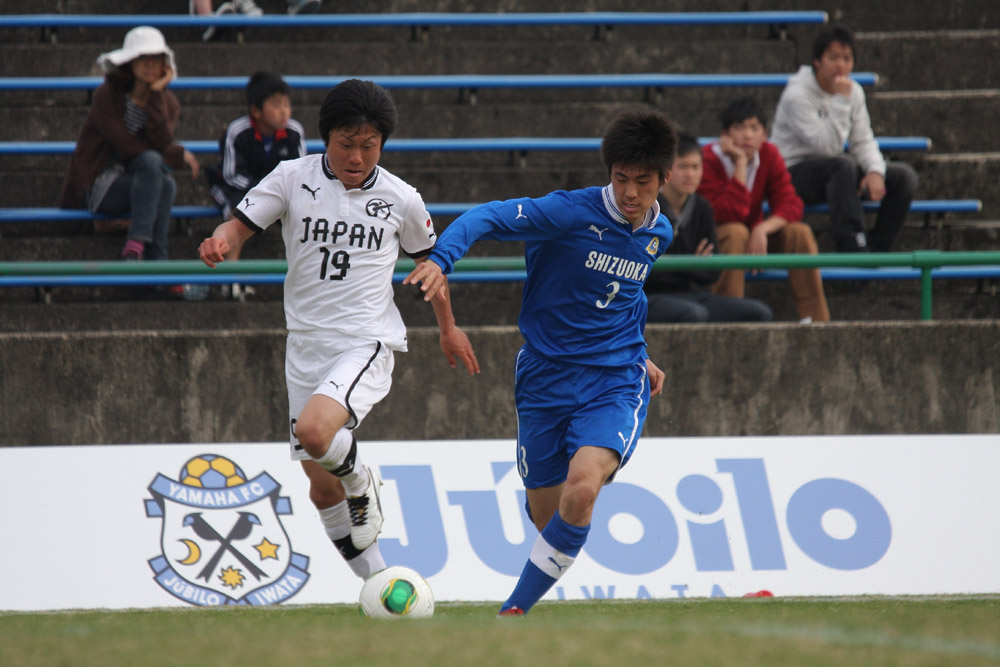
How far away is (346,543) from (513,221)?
1.70 m

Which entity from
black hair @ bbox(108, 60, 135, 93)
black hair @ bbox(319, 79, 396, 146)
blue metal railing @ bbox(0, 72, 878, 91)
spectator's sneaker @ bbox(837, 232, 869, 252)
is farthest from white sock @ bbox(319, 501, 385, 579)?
blue metal railing @ bbox(0, 72, 878, 91)

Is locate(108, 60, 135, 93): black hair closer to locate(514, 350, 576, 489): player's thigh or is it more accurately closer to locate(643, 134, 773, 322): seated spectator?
locate(643, 134, 773, 322): seated spectator

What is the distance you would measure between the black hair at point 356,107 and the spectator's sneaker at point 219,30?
19.3 ft

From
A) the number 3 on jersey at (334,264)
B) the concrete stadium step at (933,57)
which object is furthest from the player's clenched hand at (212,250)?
the concrete stadium step at (933,57)

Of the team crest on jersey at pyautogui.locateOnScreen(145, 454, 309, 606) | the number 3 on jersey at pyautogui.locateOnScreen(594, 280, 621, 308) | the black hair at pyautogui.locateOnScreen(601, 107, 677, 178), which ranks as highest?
the black hair at pyautogui.locateOnScreen(601, 107, 677, 178)

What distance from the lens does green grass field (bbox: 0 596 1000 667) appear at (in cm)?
282

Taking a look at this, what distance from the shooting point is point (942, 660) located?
2.75 m

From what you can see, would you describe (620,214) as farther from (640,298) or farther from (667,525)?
(667,525)

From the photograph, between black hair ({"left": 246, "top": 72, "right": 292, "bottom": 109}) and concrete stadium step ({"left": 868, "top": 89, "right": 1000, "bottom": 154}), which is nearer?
black hair ({"left": 246, "top": 72, "right": 292, "bottom": 109})

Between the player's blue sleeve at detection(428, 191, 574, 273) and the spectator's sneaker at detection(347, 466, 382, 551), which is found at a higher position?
the player's blue sleeve at detection(428, 191, 574, 273)

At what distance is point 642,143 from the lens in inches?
171

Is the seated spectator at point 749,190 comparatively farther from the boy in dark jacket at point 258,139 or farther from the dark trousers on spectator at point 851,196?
the boy in dark jacket at point 258,139

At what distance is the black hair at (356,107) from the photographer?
15.1 ft

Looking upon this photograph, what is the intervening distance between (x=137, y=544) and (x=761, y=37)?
7391 mm
